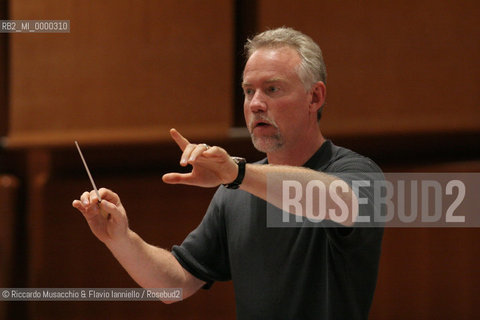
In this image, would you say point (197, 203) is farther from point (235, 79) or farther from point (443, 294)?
point (443, 294)

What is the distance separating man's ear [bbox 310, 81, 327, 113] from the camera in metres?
1.70

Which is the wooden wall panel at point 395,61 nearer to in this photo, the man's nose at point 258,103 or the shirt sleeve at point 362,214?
the man's nose at point 258,103

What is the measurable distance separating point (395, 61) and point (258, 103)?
940 millimetres

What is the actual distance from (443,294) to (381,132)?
0.65 meters

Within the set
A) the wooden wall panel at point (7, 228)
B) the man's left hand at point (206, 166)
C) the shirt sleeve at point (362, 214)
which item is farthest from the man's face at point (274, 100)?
the wooden wall panel at point (7, 228)

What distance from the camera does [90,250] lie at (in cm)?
294

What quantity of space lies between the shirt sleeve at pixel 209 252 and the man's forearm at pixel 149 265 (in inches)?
1.0

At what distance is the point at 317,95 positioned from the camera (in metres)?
1.72

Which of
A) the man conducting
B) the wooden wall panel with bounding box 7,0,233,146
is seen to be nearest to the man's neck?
the man conducting

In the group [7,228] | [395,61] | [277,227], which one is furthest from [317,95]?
[7,228]

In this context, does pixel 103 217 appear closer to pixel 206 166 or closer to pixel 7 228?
pixel 206 166

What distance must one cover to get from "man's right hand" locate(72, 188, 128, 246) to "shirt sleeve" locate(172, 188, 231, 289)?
24 centimetres

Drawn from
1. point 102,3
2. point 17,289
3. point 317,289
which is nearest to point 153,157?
point 102,3

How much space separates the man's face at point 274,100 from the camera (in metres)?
1.63
